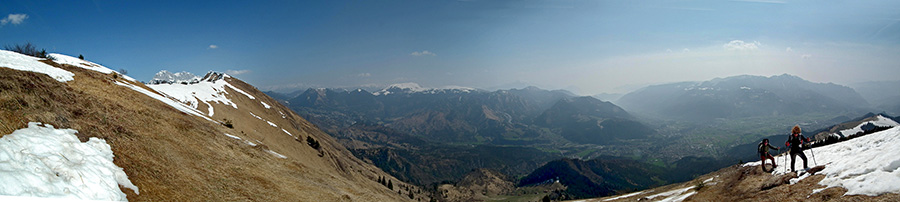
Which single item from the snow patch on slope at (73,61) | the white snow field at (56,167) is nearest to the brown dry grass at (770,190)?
the white snow field at (56,167)

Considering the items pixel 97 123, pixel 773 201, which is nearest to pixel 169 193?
pixel 97 123

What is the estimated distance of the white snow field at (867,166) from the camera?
12281mm

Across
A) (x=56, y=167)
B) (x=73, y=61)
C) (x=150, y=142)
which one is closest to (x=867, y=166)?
(x=56, y=167)

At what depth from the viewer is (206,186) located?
Answer: 19.5 meters

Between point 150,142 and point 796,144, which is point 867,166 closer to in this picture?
point 796,144

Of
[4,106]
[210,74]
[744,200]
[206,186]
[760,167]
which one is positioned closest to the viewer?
[4,106]

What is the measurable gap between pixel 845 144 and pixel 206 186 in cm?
4116

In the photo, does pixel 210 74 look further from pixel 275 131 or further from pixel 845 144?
pixel 845 144

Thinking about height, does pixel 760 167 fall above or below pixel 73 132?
below

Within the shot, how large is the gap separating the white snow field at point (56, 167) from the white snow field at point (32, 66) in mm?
16214

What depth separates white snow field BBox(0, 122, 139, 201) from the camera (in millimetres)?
10914

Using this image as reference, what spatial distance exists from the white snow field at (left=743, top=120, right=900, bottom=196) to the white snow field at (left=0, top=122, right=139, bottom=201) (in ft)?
97.8

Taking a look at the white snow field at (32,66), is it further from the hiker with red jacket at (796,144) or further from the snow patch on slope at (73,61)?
the hiker with red jacket at (796,144)

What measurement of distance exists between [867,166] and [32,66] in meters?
55.8
